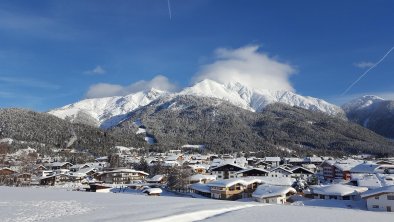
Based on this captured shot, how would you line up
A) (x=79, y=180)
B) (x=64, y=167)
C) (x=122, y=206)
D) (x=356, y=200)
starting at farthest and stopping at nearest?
(x=64, y=167) < (x=79, y=180) < (x=356, y=200) < (x=122, y=206)

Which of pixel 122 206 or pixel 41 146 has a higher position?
pixel 41 146

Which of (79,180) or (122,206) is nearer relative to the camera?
(122,206)

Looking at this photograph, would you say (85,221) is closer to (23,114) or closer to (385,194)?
(385,194)

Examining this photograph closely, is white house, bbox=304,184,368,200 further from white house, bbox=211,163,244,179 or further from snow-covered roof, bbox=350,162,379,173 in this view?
snow-covered roof, bbox=350,162,379,173

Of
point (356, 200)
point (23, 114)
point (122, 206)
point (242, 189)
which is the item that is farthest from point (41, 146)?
point (122, 206)

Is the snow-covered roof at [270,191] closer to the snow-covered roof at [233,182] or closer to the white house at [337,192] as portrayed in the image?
the white house at [337,192]

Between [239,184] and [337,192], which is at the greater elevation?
[239,184]

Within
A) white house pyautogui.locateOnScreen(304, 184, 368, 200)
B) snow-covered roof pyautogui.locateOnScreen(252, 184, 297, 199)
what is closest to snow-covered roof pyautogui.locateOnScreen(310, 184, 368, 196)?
white house pyautogui.locateOnScreen(304, 184, 368, 200)

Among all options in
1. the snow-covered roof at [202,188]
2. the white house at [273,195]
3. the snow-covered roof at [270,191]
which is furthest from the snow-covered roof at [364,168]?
the white house at [273,195]

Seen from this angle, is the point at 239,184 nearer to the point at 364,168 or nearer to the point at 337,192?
the point at 337,192

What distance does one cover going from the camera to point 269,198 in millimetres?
46344

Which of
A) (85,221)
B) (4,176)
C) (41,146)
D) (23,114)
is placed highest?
(23,114)

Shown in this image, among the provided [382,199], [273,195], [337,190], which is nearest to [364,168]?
[337,190]

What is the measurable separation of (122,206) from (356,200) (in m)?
31.1
